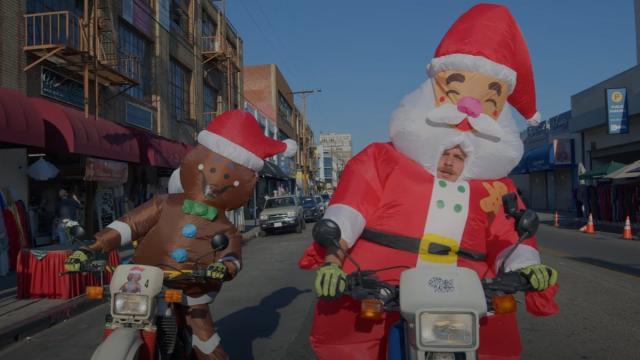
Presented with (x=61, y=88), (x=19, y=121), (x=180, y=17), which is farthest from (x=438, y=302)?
(x=180, y=17)

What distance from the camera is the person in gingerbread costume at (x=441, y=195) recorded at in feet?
10.2

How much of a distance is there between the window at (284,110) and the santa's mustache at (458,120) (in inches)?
1837

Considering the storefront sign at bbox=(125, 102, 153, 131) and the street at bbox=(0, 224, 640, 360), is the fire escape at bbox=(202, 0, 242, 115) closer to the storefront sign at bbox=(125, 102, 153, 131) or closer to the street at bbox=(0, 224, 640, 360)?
the storefront sign at bbox=(125, 102, 153, 131)

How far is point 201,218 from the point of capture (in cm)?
427

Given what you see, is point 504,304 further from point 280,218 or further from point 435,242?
point 280,218

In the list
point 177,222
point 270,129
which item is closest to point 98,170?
point 177,222

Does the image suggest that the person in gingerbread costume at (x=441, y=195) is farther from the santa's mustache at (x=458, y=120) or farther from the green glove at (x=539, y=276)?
the green glove at (x=539, y=276)

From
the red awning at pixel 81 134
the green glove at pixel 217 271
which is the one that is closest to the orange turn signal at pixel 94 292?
the green glove at pixel 217 271

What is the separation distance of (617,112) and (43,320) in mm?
26514

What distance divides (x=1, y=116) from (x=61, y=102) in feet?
15.9

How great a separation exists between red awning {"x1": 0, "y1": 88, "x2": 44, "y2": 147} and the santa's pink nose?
9.11 meters

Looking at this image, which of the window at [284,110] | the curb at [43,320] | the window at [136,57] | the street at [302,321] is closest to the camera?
the street at [302,321]

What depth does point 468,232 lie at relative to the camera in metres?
3.17

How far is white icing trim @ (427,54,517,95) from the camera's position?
11.0 ft
